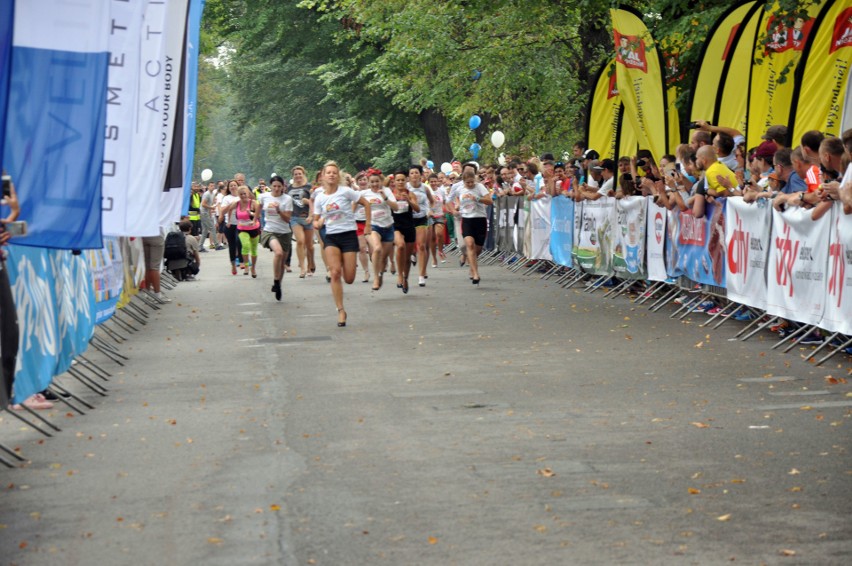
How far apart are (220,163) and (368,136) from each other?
110 metres

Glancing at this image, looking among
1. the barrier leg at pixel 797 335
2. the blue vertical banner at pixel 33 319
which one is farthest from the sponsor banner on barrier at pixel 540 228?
the blue vertical banner at pixel 33 319

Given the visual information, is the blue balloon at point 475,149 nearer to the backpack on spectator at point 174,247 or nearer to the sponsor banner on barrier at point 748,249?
the backpack on spectator at point 174,247

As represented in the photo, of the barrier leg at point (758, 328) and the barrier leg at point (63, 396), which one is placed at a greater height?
the barrier leg at point (758, 328)

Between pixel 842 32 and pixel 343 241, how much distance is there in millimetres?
6387

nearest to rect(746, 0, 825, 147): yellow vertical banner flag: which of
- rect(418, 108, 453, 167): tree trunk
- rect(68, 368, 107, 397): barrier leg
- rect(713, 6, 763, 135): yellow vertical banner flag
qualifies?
rect(713, 6, 763, 135): yellow vertical banner flag

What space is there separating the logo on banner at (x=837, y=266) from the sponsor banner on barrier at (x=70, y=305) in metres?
6.04

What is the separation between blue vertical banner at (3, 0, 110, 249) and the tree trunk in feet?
126

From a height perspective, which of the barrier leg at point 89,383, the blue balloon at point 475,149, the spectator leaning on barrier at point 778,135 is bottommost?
the barrier leg at point 89,383

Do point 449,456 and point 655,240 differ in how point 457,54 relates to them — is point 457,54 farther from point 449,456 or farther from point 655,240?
point 449,456

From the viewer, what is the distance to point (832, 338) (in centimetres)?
1284

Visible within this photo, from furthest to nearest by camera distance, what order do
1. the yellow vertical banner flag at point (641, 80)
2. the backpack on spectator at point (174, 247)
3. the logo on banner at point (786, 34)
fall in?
the backpack on spectator at point (174, 247)
the yellow vertical banner flag at point (641, 80)
the logo on banner at point (786, 34)

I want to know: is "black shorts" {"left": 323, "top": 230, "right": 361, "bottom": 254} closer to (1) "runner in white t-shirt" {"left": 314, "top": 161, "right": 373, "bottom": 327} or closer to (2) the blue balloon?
(1) "runner in white t-shirt" {"left": 314, "top": 161, "right": 373, "bottom": 327}

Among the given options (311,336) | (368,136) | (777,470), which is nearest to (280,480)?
(777,470)

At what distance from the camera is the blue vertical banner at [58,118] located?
28.9 feet
